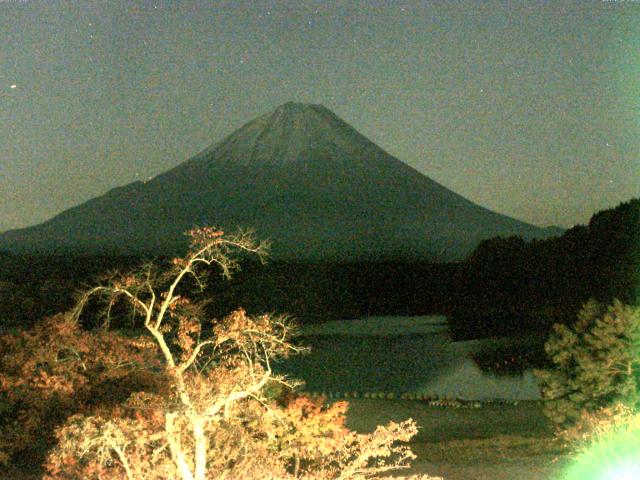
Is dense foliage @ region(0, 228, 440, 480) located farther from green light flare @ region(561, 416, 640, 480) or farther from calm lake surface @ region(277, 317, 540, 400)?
calm lake surface @ region(277, 317, 540, 400)

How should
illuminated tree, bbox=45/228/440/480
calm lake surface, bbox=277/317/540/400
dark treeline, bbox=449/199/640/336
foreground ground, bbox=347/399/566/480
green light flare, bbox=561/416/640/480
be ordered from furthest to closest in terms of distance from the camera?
dark treeline, bbox=449/199/640/336, calm lake surface, bbox=277/317/540/400, foreground ground, bbox=347/399/566/480, green light flare, bbox=561/416/640/480, illuminated tree, bbox=45/228/440/480

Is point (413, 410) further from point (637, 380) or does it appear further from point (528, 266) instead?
point (528, 266)

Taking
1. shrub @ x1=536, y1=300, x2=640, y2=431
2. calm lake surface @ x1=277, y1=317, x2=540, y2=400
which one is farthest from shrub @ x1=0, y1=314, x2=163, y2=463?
calm lake surface @ x1=277, y1=317, x2=540, y2=400

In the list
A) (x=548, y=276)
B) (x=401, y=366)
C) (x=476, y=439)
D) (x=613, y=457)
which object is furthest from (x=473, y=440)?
(x=548, y=276)

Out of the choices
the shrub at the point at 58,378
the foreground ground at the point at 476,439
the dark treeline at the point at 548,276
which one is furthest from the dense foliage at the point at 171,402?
the dark treeline at the point at 548,276

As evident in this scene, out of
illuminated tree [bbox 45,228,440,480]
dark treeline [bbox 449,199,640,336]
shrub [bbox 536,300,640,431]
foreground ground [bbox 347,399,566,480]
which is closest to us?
illuminated tree [bbox 45,228,440,480]

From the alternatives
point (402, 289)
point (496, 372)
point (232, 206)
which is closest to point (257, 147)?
point (232, 206)
